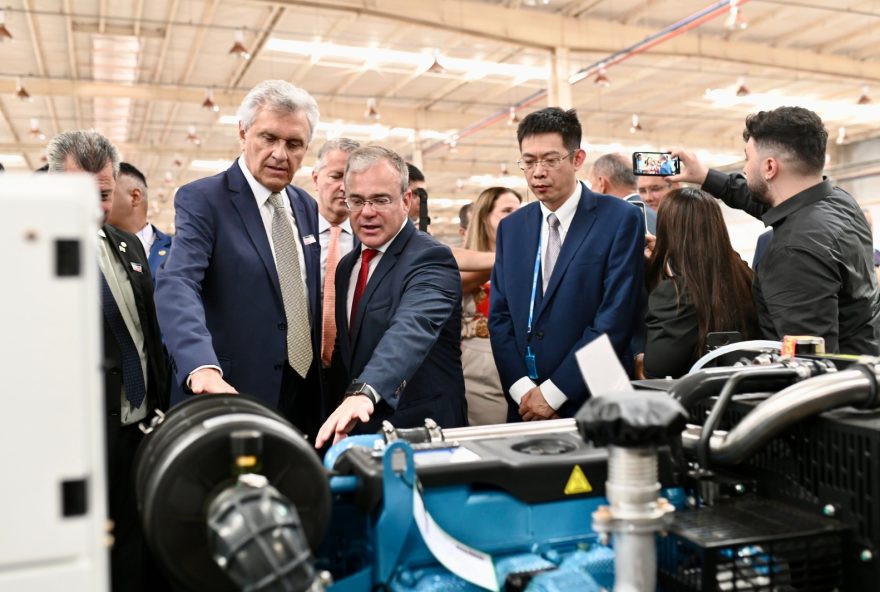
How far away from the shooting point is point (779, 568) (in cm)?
90

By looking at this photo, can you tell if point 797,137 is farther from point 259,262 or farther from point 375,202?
point 259,262

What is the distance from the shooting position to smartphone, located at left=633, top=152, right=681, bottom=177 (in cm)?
225

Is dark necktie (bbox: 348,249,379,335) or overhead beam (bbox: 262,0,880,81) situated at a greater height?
overhead beam (bbox: 262,0,880,81)

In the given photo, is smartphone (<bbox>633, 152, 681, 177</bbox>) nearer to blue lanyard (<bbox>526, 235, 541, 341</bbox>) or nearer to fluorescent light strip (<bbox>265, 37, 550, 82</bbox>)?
blue lanyard (<bbox>526, 235, 541, 341</bbox>)

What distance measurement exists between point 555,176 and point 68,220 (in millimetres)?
1852

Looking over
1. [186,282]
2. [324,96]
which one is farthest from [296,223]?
[324,96]

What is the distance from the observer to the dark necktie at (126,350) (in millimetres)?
1919

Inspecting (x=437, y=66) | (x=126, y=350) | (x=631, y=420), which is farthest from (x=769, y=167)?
(x=437, y=66)

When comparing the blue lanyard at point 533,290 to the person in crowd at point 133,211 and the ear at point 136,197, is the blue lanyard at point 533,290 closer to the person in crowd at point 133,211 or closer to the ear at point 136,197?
the person in crowd at point 133,211

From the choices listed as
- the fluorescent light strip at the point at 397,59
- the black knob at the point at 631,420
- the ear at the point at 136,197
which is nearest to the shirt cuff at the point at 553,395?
the black knob at the point at 631,420

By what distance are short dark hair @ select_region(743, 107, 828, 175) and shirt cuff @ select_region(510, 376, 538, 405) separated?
890 mm

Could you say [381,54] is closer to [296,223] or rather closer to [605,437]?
[296,223]

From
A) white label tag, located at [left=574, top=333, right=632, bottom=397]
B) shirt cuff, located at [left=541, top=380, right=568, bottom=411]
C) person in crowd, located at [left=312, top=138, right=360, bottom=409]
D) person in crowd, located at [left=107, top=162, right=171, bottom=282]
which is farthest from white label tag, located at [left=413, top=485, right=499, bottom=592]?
person in crowd, located at [left=107, top=162, right=171, bottom=282]

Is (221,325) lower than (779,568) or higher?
higher
